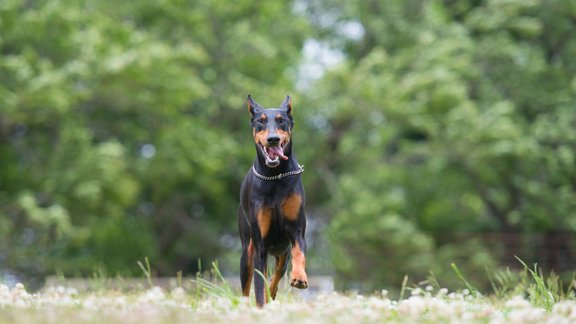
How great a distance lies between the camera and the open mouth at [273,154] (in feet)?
18.3

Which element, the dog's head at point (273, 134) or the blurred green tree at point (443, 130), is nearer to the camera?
the dog's head at point (273, 134)

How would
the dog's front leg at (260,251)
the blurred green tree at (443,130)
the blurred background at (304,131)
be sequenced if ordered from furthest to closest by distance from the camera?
1. the blurred green tree at (443,130)
2. the blurred background at (304,131)
3. the dog's front leg at (260,251)

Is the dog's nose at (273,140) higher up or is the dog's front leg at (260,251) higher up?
the dog's nose at (273,140)

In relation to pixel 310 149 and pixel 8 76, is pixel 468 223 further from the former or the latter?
pixel 8 76

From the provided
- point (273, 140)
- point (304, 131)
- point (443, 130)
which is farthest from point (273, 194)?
point (443, 130)

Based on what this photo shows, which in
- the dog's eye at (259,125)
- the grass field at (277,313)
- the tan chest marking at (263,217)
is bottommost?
the grass field at (277,313)

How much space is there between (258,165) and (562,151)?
56.1ft

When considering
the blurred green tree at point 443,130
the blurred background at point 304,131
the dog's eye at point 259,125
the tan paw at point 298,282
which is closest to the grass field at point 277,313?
the tan paw at point 298,282

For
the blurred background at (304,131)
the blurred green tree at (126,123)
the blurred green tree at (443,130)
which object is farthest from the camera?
the blurred green tree at (443,130)

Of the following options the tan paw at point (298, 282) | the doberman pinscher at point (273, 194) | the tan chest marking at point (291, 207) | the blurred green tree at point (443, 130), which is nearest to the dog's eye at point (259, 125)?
the doberman pinscher at point (273, 194)

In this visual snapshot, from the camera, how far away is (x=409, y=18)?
24.8m

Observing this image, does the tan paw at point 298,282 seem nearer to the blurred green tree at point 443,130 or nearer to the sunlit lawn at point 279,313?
the sunlit lawn at point 279,313

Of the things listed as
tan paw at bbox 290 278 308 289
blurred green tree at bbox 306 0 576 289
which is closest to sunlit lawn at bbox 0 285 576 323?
tan paw at bbox 290 278 308 289

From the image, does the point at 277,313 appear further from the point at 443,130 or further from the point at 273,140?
the point at 443,130
